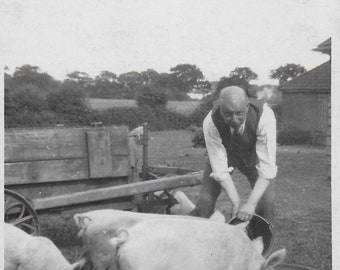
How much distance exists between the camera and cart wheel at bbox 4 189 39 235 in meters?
4.03

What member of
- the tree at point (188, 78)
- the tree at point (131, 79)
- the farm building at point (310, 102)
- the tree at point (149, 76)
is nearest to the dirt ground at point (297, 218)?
the farm building at point (310, 102)

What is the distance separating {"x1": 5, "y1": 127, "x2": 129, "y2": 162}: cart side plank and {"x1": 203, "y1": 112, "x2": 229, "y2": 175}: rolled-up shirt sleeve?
57.9 inches

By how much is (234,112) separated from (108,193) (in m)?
1.73

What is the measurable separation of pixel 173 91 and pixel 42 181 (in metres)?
30.3

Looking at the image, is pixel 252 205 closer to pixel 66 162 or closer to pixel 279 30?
pixel 279 30

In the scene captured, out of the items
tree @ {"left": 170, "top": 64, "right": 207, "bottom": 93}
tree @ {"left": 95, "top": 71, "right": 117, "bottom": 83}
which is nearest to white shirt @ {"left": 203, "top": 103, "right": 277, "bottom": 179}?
tree @ {"left": 170, "top": 64, "right": 207, "bottom": 93}

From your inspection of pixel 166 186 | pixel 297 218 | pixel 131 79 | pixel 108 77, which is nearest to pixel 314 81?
pixel 297 218

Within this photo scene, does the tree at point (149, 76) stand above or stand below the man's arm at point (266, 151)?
above

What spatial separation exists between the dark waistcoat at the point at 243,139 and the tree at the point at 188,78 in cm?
1953

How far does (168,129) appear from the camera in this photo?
25703 millimetres

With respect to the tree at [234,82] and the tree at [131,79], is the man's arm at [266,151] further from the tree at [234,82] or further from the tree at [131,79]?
the tree at [131,79]

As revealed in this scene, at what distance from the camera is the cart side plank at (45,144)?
4.23 m

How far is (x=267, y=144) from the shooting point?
10.7ft

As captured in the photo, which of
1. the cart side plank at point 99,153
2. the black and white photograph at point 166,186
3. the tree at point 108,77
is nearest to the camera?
the black and white photograph at point 166,186
